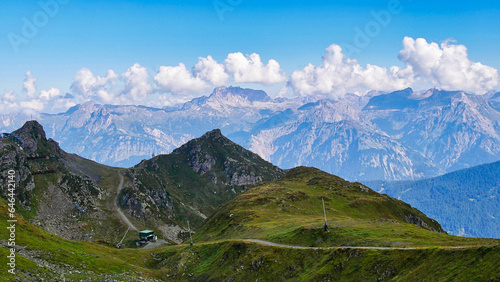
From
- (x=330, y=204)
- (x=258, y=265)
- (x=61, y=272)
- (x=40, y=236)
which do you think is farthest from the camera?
(x=330, y=204)

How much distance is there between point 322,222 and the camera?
370ft

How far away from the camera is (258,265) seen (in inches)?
3108

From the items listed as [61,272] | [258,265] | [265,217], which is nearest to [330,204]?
[265,217]

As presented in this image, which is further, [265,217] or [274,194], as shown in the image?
[274,194]

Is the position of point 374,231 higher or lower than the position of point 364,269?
higher

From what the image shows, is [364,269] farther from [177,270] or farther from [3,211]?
[3,211]

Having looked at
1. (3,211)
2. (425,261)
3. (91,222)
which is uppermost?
(425,261)

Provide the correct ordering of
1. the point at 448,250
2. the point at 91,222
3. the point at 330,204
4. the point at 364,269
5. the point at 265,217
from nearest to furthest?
the point at 448,250 < the point at 364,269 < the point at 265,217 < the point at 330,204 < the point at 91,222

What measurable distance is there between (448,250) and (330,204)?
125 meters

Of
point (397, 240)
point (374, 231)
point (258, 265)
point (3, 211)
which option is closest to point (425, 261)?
point (397, 240)

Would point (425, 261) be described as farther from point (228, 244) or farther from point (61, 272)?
point (61, 272)

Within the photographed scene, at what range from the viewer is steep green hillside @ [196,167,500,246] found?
77.4 metres

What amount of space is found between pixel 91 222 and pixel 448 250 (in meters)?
181

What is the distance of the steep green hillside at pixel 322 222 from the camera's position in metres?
77.4
